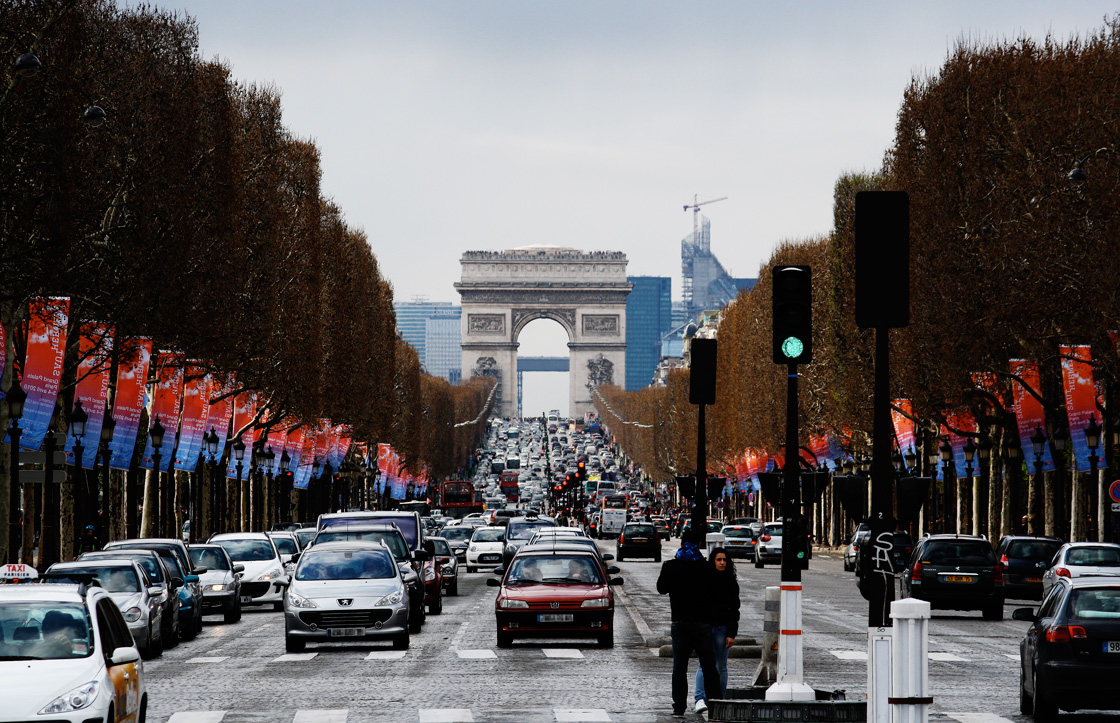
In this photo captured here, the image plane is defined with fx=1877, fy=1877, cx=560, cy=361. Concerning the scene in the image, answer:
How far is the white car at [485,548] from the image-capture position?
61000 mm

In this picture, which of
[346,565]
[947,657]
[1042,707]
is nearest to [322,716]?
[1042,707]

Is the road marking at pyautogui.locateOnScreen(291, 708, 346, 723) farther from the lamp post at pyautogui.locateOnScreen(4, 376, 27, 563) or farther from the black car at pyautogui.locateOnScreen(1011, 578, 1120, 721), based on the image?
the lamp post at pyautogui.locateOnScreen(4, 376, 27, 563)

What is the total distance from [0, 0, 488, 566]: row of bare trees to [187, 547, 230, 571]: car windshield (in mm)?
3677

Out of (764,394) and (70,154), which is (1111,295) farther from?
(764,394)

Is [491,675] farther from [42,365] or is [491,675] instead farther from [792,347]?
[42,365]

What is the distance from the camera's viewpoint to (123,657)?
13.9 m

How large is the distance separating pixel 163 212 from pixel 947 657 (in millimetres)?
24457

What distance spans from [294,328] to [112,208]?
822 inches

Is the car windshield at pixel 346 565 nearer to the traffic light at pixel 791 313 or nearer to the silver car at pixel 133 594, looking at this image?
the silver car at pixel 133 594

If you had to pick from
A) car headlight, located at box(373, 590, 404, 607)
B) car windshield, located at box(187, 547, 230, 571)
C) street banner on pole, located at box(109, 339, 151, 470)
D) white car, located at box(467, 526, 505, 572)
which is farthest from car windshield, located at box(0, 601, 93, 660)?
white car, located at box(467, 526, 505, 572)

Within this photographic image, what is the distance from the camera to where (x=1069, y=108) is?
45969 millimetres

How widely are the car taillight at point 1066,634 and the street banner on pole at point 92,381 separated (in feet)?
87.2

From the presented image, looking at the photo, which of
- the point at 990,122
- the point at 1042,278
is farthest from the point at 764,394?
the point at 1042,278

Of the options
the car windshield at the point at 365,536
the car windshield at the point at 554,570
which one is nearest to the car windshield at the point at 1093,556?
the car windshield at the point at 554,570
